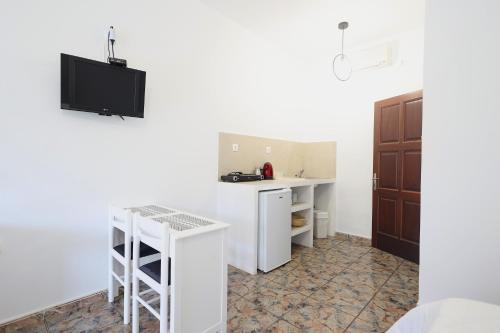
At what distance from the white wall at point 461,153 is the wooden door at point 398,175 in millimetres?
1093

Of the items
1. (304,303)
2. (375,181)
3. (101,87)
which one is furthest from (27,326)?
(375,181)

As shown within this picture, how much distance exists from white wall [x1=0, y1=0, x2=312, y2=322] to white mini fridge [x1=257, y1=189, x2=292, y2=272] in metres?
0.65

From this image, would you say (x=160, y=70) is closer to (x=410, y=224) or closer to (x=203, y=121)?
(x=203, y=121)

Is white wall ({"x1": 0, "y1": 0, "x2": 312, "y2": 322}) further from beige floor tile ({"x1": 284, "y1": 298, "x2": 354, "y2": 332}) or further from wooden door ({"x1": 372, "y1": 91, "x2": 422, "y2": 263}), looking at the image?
wooden door ({"x1": 372, "y1": 91, "x2": 422, "y2": 263})

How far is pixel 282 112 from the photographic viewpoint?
3.67 meters

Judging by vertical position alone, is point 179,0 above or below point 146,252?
above

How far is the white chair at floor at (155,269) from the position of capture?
128 centimetres

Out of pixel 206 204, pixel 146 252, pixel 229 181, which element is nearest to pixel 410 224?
pixel 229 181

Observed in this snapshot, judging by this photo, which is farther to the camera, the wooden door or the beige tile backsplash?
the beige tile backsplash

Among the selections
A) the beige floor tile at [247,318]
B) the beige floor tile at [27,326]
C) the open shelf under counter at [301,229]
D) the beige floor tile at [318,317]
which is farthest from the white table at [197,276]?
the open shelf under counter at [301,229]

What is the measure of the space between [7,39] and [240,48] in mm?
2148

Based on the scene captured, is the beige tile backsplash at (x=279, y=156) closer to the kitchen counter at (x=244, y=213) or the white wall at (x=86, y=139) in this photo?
the white wall at (x=86, y=139)

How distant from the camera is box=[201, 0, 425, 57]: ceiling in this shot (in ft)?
8.41

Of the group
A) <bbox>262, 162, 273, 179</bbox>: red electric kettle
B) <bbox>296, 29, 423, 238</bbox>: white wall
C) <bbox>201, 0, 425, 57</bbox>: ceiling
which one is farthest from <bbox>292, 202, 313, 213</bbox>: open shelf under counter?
<bbox>201, 0, 425, 57</bbox>: ceiling
